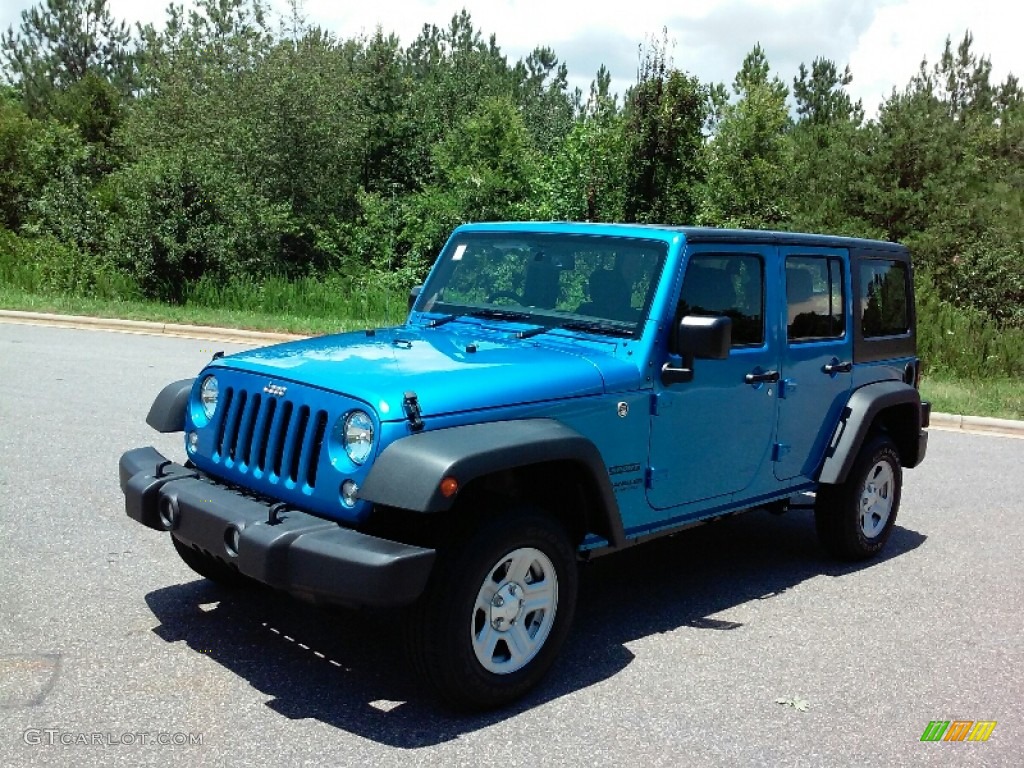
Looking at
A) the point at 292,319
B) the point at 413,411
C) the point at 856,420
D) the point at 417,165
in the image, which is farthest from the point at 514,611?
the point at 417,165

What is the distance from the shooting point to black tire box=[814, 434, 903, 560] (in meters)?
6.16

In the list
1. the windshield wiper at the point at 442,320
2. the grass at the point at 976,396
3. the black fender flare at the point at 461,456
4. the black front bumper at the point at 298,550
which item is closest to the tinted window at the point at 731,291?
the black fender flare at the point at 461,456

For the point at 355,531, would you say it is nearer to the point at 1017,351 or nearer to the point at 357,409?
the point at 357,409

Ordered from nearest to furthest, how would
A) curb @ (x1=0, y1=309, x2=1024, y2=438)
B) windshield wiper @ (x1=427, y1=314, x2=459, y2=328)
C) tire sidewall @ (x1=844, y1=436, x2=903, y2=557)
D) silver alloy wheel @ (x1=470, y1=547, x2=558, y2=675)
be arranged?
silver alloy wheel @ (x1=470, y1=547, x2=558, y2=675), windshield wiper @ (x1=427, y1=314, x2=459, y2=328), tire sidewall @ (x1=844, y1=436, x2=903, y2=557), curb @ (x1=0, y1=309, x2=1024, y2=438)

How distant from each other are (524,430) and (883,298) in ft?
11.1

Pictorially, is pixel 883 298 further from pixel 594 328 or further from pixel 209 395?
pixel 209 395

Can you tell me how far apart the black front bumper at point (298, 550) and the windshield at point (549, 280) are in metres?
1.69

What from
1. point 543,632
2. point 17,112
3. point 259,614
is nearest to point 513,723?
point 543,632

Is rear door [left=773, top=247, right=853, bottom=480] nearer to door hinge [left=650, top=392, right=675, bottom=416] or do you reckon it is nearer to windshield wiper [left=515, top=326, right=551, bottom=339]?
door hinge [left=650, top=392, right=675, bottom=416]

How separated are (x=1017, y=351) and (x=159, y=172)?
14.8m

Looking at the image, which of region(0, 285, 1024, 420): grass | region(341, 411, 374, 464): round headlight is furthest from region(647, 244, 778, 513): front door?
region(0, 285, 1024, 420): grass

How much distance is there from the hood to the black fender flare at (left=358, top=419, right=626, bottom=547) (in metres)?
0.13

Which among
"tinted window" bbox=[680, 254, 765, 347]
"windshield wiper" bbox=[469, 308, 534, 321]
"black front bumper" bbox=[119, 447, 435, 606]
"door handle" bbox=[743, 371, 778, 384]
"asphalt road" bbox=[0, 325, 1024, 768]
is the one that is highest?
"tinted window" bbox=[680, 254, 765, 347]

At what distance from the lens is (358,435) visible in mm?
3936
